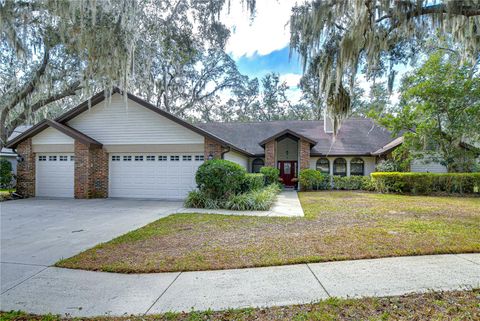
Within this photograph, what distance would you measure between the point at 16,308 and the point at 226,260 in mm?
2656

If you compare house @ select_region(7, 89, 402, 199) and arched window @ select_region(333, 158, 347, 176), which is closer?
house @ select_region(7, 89, 402, 199)

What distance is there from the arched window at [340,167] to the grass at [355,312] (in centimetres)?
1478

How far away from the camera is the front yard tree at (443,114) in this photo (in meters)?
13.1

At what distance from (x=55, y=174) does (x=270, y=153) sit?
11.4 metres

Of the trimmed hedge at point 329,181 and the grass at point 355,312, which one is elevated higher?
the trimmed hedge at point 329,181

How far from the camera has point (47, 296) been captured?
10.9 ft

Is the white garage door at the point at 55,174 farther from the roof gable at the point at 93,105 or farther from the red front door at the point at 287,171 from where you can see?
the red front door at the point at 287,171

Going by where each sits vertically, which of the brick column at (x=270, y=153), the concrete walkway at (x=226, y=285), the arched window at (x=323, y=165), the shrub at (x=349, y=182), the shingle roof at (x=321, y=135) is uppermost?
the shingle roof at (x=321, y=135)

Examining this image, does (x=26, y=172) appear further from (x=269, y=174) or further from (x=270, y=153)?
(x=270, y=153)

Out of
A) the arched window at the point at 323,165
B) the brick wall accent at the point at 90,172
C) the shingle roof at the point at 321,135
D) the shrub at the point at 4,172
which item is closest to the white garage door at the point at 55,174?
the brick wall accent at the point at 90,172

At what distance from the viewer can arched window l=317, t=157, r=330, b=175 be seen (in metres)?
17.5

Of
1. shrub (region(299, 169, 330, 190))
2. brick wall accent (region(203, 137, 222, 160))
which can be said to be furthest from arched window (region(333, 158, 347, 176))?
brick wall accent (region(203, 137, 222, 160))

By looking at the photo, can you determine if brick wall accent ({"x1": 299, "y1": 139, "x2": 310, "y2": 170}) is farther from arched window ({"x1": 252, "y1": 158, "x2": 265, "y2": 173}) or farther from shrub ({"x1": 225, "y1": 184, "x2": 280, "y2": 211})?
shrub ({"x1": 225, "y1": 184, "x2": 280, "y2": 211})

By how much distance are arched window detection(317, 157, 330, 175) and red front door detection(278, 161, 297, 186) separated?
153 centimetres
